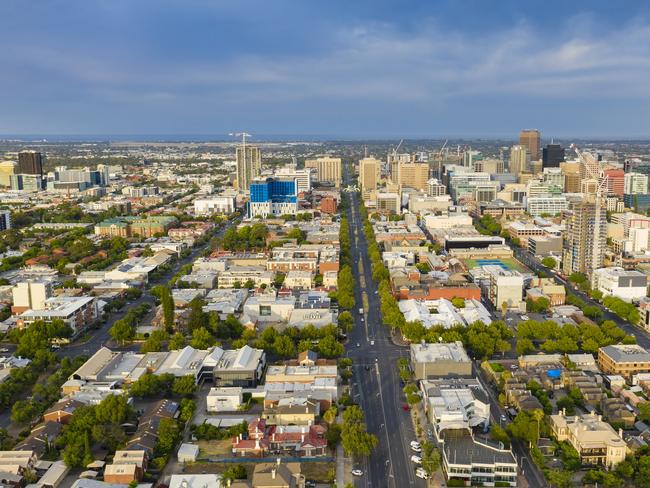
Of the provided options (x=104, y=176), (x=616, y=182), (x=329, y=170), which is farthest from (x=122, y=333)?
(x=329, y=170)

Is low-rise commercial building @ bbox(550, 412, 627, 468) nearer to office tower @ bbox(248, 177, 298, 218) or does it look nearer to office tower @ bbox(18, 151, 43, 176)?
office tower @ bbox(248, 177, 298, 218)

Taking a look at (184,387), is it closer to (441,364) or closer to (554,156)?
(441,364)

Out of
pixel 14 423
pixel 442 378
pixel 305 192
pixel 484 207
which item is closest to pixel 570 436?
pixel 442 378

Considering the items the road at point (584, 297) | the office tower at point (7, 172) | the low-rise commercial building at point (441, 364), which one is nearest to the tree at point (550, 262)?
the road at point (584, 297)

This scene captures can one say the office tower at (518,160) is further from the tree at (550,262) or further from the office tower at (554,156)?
the tree at (550,262)

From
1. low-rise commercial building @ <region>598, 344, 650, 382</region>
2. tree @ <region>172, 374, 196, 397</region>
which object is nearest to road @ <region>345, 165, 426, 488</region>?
tree @ <region>172, 374, 196, 397</region>

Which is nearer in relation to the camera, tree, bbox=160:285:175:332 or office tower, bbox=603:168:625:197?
tree, bbox=160:285:175:332
